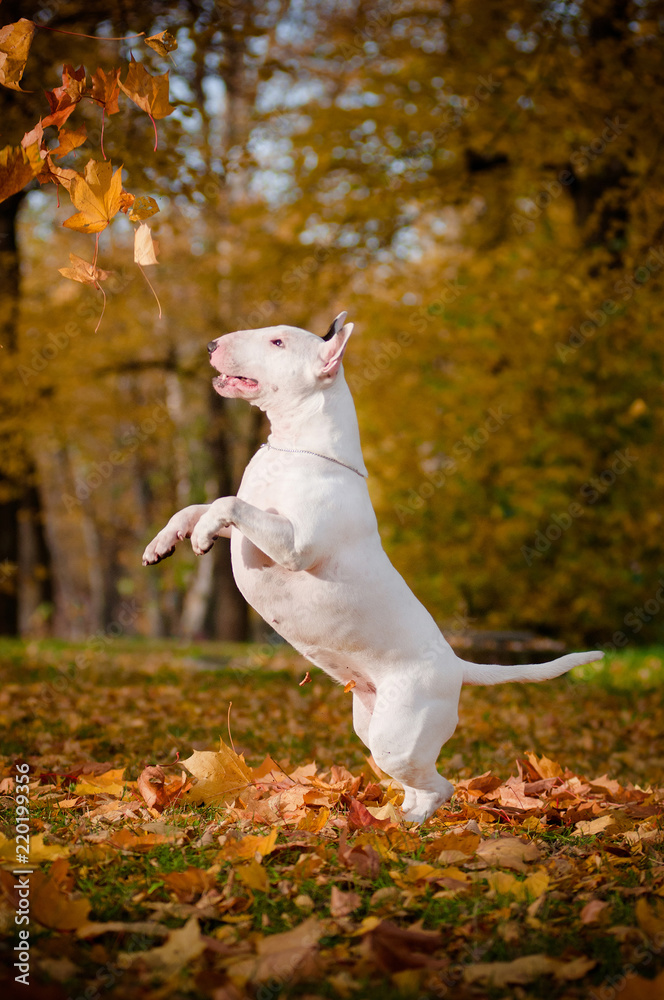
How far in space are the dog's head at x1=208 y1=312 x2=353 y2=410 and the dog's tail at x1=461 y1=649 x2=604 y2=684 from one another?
1.21 m

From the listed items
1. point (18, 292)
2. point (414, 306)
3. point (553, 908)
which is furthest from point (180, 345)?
point (553, 908)

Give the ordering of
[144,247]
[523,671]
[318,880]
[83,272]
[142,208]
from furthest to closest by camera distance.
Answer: [523,671]
[83,272]
[142,208]
[144,247]
[318,880]

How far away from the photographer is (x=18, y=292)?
11.1 metres

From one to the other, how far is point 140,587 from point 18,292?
→ 77.0 feet

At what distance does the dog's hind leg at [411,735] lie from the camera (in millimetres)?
3096

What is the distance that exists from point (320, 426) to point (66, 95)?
1.48 meters

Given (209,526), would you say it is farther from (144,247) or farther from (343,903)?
(343,903)

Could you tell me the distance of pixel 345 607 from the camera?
10.0 feet

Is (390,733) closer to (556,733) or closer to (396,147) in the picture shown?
(556,733)

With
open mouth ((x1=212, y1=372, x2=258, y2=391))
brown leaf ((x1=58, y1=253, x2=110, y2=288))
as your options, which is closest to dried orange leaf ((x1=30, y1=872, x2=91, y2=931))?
open mouth ((x1=212, y1=372, x2=258, y2=391))

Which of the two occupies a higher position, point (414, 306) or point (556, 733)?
point (414, 306)

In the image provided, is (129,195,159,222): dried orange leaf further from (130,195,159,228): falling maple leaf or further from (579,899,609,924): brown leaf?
(579,899,609,924): brown leaf

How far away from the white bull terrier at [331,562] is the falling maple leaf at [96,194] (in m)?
0.60

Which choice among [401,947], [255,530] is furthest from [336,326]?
[401,947]
